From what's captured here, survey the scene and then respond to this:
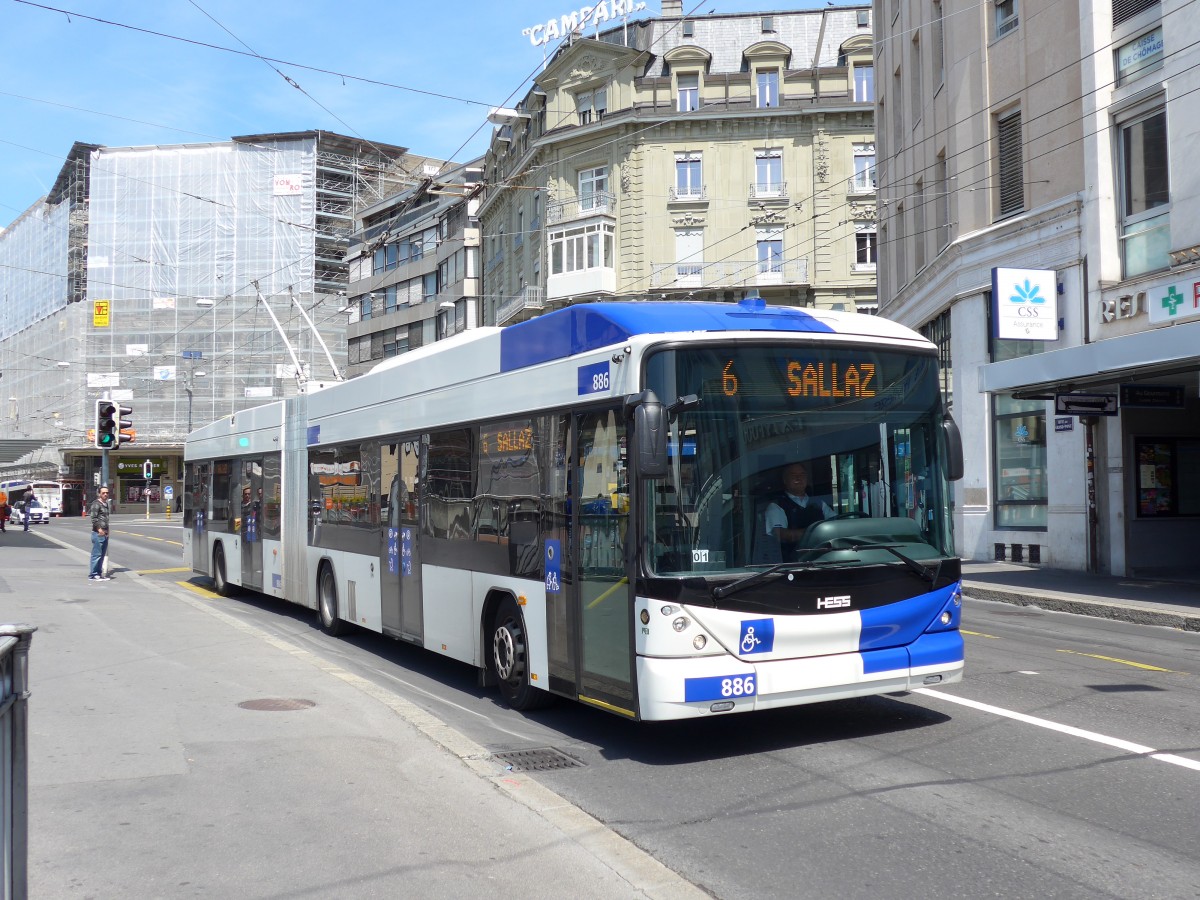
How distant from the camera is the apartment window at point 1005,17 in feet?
78.7

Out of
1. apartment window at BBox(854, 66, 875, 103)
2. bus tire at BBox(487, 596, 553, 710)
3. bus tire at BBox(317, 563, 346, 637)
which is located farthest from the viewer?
apartment window at BBox(854, 66, 875, 103)

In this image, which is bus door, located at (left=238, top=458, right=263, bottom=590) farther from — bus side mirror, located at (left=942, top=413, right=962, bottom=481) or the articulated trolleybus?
bus side mirror, located at (left=942, top=413, right=962, bottom=481)

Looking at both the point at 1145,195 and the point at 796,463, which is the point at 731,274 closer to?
the point at 1145,195

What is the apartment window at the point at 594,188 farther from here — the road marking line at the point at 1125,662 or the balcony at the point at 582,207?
the road marking line at the point at 1125,662

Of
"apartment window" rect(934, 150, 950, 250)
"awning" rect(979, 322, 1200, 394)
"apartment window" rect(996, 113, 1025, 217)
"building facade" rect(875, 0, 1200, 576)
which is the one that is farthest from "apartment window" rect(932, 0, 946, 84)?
"awning" rect(979, 322, 1200, 394)

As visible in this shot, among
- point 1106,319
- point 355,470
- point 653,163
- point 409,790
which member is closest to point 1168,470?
point 1106,319

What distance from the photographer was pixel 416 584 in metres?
10.6

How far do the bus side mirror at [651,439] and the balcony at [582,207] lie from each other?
4059cm

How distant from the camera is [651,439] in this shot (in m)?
6.41

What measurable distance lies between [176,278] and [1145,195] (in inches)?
1963

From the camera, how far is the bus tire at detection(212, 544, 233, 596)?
1853 centimetres

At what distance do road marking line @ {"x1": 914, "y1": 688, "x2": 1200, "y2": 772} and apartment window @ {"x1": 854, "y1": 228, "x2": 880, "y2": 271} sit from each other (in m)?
38.8

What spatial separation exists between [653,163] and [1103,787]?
141 ft

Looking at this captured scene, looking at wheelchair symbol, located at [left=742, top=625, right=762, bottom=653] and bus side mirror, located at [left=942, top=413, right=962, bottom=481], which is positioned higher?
bus side mirror, located at [left=942, top=413, right=962, bottom=481]
